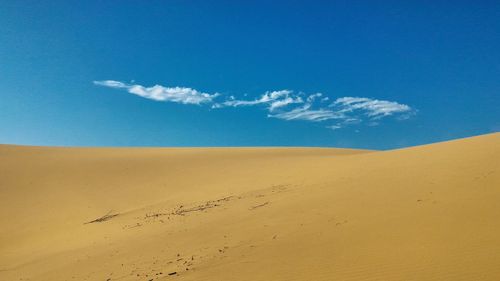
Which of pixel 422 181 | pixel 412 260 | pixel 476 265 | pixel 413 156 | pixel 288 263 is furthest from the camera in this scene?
pixel 413 156

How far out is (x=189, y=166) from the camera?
24594mm

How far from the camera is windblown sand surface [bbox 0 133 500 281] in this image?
23.9ft

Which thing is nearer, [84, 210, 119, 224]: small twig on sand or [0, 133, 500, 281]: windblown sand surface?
[0, 133, 500, 281]: windblown sand surface

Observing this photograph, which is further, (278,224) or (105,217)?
(105,217)

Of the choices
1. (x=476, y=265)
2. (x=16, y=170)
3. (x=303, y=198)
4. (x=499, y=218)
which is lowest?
(x=476, y=265)

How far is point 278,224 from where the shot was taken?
1009cm

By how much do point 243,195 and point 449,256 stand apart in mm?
8606

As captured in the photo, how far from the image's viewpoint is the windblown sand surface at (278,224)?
23.9ft

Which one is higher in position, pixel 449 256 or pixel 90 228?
pixel 90 228

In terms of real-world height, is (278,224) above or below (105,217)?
below

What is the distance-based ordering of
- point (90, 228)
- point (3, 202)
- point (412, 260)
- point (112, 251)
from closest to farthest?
point (412, 260)
point (112, 251)
point (90, 228)
point (3, 202)

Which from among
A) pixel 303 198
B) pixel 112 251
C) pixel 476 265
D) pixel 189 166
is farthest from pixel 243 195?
pixel 189 166

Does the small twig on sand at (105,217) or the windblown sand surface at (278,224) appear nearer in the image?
the windblown sand surface at (278,224)

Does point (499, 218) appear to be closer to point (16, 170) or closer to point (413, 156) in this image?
point (413, 156)
